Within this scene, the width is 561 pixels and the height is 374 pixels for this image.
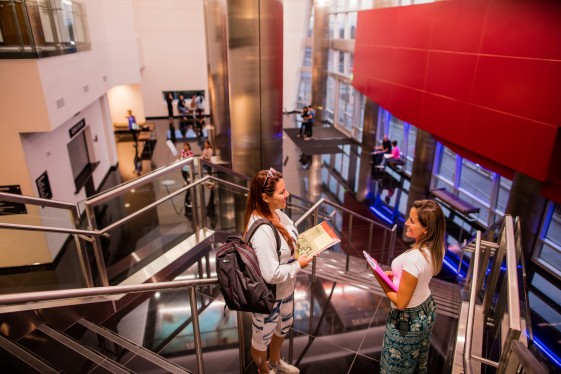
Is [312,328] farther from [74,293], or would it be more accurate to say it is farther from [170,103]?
[170,103]

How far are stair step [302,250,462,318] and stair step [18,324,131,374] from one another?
2356mm

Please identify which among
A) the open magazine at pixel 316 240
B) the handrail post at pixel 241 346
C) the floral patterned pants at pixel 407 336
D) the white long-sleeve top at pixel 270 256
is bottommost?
the handrail post at pixel 241 346

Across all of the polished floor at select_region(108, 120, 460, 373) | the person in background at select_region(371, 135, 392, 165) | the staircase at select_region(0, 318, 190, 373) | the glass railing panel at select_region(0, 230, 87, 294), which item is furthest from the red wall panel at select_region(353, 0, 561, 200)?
the glass railing panel at select_region(0, 230, 87, 294)

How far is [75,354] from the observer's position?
291cm

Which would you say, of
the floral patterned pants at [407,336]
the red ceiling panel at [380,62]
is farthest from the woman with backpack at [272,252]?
the red ceiling panel at [380,62]

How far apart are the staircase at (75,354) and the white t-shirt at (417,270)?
1711 mm

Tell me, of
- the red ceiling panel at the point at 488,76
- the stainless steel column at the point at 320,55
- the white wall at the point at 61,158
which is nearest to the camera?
the white wall at the point at 61,158

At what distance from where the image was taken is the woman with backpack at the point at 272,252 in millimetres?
2162

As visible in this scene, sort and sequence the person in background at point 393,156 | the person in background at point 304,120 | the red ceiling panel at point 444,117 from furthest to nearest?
1. the person in background at point 304,120
2. the person in background at point 393,156
3. the red ceiling panel at point 444,117

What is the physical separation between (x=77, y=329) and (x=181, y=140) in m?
14.6

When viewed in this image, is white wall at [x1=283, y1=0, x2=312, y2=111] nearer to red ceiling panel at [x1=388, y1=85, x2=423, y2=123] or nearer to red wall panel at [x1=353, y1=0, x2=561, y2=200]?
red wall panel at [x1=353, y1=0, x2=561, y2=200]

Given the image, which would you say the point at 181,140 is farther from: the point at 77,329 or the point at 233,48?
the point at 77,329

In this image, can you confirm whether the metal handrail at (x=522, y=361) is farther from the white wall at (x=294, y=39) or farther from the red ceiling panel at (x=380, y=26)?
the white wall at (x=294, y=39)

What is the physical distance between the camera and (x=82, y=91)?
27.7 ft
